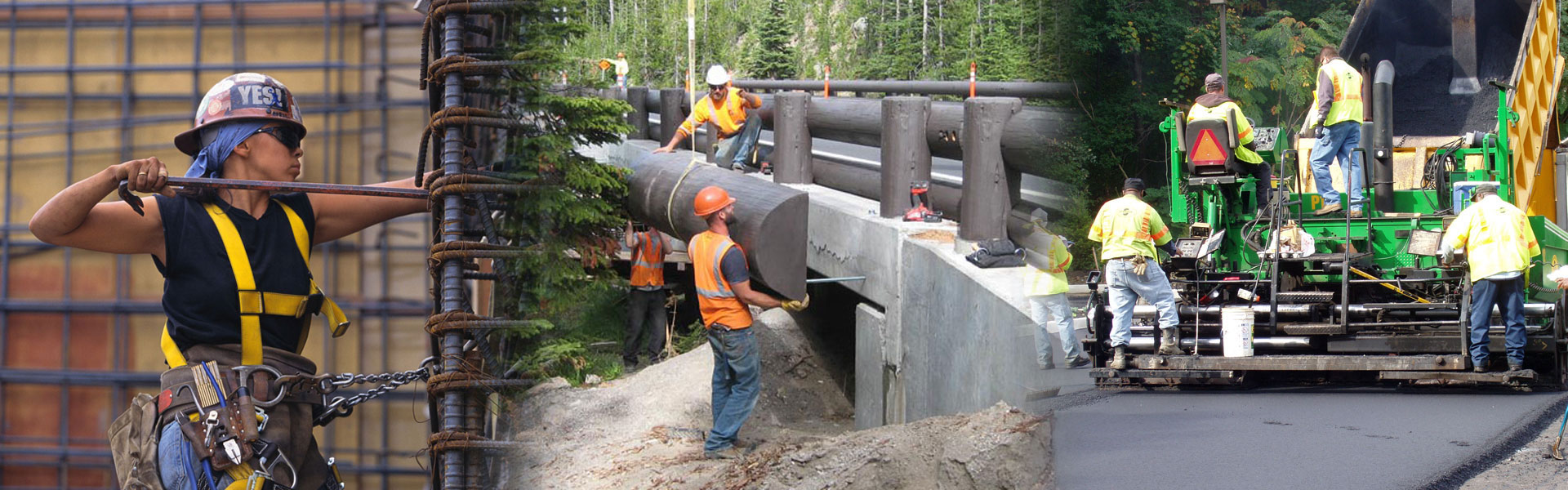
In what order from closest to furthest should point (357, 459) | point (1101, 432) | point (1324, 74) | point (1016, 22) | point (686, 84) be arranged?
point (357, 459), point (1016, 22), point (1101, 432), point (686, 84), point (1324, 74)

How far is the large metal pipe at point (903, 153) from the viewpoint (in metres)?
6.68

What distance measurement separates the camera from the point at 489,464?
4211 millimetres

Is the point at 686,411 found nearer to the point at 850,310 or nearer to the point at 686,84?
the point at 850,310

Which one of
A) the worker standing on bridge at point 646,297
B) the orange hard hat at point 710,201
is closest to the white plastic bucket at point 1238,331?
the worker standing on bridge at point 646,297

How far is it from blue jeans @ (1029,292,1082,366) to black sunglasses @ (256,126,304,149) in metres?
2.63

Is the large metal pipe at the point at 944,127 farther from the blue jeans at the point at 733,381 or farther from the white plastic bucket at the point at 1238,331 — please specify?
the white plastic bucket at the point at 1238,331

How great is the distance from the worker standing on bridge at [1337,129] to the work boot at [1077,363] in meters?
2.13

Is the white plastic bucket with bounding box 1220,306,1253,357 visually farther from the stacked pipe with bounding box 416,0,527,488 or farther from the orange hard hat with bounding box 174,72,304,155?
the orange hard hat with bounding box 174,72,304,155

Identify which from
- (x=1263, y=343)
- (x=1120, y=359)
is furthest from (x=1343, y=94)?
(x=1120, y=359)

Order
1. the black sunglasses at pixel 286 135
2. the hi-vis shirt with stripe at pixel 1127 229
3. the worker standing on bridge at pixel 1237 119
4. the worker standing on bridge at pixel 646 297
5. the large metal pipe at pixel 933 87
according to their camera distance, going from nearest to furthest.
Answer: the black sunglasses at pixel 286 135, the large metal pipe at pixel 933 87, the worker standing on bridge at pixel 646 297, the hi-vis shirt with stripe at pixel 1127 229, the worker standing on bridge at pixel 1237 119

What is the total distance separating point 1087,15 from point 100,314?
4.08 meters

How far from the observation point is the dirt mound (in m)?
4.41

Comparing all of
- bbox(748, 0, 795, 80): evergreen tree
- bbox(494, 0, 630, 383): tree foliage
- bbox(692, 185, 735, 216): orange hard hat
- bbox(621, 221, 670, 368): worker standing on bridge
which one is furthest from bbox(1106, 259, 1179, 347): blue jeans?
bbox(494, 0, 630, 383): tree foliage

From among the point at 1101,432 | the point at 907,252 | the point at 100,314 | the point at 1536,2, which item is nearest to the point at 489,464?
the point at 100,314
